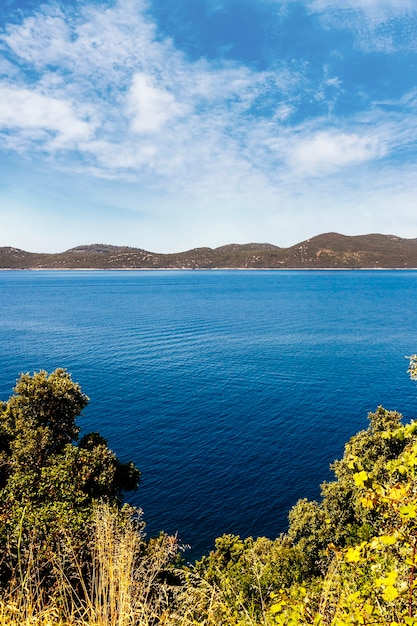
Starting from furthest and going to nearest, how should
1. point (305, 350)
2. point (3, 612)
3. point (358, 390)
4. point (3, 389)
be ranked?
point (305, 350) → point (358, 390) → point (3, 389) → point (3, 612)

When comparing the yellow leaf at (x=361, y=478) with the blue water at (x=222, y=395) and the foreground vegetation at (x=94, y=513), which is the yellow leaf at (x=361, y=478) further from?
the blue water at (x=222, y=395)

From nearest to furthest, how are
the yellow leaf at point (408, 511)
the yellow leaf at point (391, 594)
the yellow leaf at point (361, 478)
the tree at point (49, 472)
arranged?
the yellow leaf at point (391, 594)
the yellow leaf at point (408, 511)
the yellow leaf at point (361, 478)
the tree at point (49, 472)

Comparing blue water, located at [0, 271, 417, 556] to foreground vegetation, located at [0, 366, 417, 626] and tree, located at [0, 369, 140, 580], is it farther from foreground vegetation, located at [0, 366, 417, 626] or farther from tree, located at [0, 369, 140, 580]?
tree, located at [0, 369, 140, 580]

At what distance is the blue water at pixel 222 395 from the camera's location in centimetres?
3616

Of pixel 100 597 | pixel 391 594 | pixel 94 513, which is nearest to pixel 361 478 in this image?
pixel 391 594

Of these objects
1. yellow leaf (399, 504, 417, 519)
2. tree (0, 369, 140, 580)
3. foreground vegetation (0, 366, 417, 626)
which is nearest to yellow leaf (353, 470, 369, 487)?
yellow leaf (399, 504, 417, 519)

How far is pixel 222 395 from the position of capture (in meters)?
58.9

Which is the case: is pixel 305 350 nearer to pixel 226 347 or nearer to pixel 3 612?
pixel 226 347

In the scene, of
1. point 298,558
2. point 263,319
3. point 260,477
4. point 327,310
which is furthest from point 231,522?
point 327,310

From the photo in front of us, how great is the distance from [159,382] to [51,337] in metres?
43.2

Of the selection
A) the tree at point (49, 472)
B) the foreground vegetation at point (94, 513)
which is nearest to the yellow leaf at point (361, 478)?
the foreground vegetation at point (94, 513)

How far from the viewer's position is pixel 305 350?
84.7 metres

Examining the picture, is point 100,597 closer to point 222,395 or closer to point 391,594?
point 391,594

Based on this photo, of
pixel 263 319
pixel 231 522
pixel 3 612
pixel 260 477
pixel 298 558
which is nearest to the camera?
pixel 3 612
